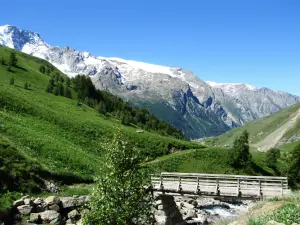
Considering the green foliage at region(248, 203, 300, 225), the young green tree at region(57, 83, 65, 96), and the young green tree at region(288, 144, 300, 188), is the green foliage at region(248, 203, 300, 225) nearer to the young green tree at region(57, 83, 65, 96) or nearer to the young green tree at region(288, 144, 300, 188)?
the young green tree at region(288, 144, 300, 188)

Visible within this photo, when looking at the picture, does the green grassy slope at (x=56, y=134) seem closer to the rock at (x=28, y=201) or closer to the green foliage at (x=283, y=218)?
the rock at (x=28, y=201)

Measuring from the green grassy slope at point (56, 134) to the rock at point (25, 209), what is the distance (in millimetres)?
10072

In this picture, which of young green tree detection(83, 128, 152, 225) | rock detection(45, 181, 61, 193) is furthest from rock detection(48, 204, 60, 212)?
young green tree detection(83, 128, 152, 225)

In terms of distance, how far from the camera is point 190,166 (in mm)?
92438

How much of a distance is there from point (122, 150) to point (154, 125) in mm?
117028

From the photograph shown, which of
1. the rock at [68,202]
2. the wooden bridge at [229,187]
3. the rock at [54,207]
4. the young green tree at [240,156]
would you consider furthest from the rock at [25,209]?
the young green tree at [240,156]

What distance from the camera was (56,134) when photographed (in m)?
77.3

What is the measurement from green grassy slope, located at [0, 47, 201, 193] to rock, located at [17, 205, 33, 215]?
10072 mm

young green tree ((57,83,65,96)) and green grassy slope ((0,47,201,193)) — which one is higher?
young green tree ((57,83,65,96))

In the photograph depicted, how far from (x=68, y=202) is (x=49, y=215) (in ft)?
13.4

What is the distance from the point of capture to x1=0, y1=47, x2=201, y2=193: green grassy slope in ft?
203

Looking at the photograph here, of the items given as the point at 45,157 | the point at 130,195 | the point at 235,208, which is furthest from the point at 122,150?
the point at 235,208

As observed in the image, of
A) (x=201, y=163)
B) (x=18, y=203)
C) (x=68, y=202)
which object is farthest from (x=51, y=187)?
(x=201, y=163)

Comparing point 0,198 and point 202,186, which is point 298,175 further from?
point 0,198
